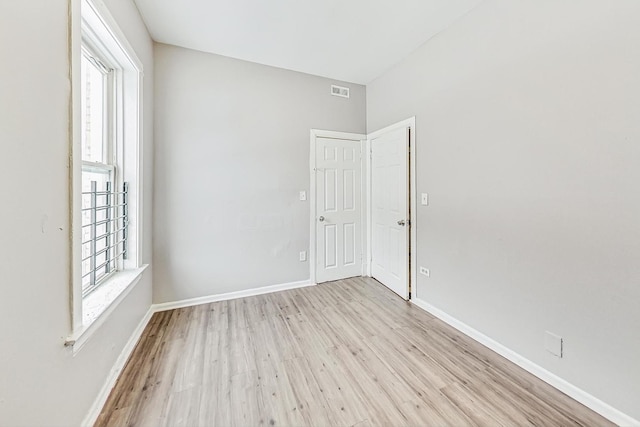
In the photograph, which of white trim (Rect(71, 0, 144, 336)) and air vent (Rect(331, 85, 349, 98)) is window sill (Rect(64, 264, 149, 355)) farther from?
air vent (Rect(331, 85, 349, 98))

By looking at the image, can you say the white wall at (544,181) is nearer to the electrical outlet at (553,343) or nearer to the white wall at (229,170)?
the electrical outlet at (553,343)

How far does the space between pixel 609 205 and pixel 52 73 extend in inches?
108

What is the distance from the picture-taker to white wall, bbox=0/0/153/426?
83cm

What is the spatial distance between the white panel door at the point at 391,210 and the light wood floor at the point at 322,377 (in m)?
0.68

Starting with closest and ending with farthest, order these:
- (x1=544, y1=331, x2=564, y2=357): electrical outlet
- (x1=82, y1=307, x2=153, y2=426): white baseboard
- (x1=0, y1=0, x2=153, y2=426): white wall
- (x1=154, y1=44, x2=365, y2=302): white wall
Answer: (x1=0, y1=0, x2=153, y2=426): white wall, (x1=82, y1=307, x2=153, y2=426): white baseboard, (x1=544, y1=331, x2=564, y2=357): electrical outlet, (x1=154, y1=44, x2=365, y2=302): white wall

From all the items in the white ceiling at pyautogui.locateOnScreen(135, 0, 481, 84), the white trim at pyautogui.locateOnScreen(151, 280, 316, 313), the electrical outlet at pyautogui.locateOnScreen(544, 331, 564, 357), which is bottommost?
the white trim at pyautogui.locateOnScreen(151, 280, 316, 313)

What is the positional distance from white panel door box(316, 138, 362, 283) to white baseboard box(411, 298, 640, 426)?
4.56ft

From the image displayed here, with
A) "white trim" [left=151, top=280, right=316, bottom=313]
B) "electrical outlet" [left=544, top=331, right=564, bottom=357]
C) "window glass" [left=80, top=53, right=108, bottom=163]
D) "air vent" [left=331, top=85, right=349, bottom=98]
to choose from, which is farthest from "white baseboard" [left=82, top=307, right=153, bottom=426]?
"air vent" [left=331, top=85, right=349, bottom=98]

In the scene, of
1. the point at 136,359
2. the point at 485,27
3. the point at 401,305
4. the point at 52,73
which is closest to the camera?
the point at 52,73

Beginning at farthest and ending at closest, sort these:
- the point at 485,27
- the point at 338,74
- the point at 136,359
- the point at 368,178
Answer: the point at 368,178, the point at 338,74, the point at 485,27, the point at 136,359

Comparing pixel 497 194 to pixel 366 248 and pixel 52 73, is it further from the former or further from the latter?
pixel 52 73

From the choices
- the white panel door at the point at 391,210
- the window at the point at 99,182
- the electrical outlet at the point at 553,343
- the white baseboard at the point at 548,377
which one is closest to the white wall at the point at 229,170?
the window at the point at 99,182

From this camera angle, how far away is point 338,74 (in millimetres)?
3244

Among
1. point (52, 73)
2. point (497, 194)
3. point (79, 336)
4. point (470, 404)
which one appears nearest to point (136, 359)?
point (79, 336)
